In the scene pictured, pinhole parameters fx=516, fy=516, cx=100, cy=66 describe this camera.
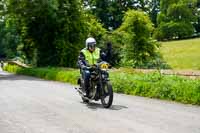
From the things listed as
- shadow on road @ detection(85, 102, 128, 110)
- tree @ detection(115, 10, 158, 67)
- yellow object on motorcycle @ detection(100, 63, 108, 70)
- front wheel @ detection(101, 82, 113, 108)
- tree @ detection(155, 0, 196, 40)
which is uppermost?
tree @ detection(155, 0, 196, 40)

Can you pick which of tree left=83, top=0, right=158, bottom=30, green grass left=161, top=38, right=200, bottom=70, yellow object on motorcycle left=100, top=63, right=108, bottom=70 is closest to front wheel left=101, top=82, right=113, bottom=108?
yellow object on motorcycle left=100, top=63, right=108, bottom=70

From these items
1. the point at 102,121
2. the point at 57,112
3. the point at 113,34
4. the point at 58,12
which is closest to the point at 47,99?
the point at 57,112

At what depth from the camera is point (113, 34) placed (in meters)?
47.2

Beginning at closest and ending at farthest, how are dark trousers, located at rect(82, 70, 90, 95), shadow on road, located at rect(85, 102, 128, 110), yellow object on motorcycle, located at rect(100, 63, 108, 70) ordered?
shadow on road, located at rect(85, 102, 128, 110) < yellow object on motorcycle, located at rect(100, 63, 108, 70) < dark trousers, located at rect(82, 70, 90, 95)

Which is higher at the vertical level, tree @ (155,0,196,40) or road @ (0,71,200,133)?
tree @ (155,0,196,40)

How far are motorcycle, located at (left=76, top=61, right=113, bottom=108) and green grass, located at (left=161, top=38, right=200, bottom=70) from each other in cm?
3237

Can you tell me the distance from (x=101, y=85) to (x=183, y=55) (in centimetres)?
4524

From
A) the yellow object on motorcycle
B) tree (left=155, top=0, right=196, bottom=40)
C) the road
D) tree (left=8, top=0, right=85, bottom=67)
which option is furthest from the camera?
tree (left=155, top=0, right=196, bottom=40)

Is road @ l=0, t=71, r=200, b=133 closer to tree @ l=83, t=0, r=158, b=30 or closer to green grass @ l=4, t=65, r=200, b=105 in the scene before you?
green grass @ l=4, t=65, r=200, b=105

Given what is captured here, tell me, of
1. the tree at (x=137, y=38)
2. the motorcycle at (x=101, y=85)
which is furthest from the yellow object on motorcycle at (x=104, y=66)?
the tree at (x=137, y=38)

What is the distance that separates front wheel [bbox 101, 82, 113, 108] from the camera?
43.4ft

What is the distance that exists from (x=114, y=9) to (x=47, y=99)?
79.1 meters

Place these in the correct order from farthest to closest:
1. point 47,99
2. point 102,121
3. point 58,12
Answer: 1. point 58,12
2. point 47,99
3. point 102,121

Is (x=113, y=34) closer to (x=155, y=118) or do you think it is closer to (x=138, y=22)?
(x=138, y=22)
